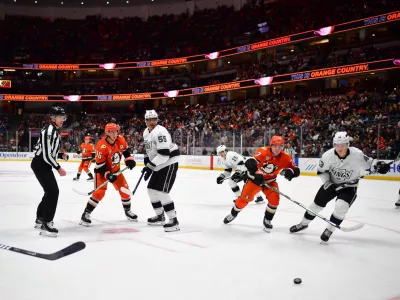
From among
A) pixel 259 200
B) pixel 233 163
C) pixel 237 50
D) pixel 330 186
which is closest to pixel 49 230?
pixel 330 186

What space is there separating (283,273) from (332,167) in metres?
1.97

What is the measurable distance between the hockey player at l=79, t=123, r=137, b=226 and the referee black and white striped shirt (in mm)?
903

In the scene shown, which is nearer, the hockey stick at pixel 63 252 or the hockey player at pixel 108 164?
the hockey stick at pixel 63 252

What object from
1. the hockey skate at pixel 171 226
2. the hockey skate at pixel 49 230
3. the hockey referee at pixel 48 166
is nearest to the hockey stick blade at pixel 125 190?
the hockey skate at pixel 171 226

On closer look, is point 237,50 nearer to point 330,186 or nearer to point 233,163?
point 233,163

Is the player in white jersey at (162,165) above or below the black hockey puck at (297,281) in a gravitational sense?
above

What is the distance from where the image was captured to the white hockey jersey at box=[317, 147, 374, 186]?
A: 5219mm

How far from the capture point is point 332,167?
5.30 metres

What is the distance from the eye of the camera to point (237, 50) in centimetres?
3225

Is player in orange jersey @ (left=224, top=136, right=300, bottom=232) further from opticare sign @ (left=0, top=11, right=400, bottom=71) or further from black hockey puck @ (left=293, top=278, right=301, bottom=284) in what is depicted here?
opticare sign @ (left=0, top=11, right=400, bottom=71)

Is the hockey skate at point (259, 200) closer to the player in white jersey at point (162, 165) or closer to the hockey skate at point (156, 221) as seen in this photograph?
the hockey skate at point (156, 221)

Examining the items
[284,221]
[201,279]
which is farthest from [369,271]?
[284,221]

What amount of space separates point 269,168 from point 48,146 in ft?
9.62

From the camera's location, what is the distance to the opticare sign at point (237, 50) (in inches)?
928
